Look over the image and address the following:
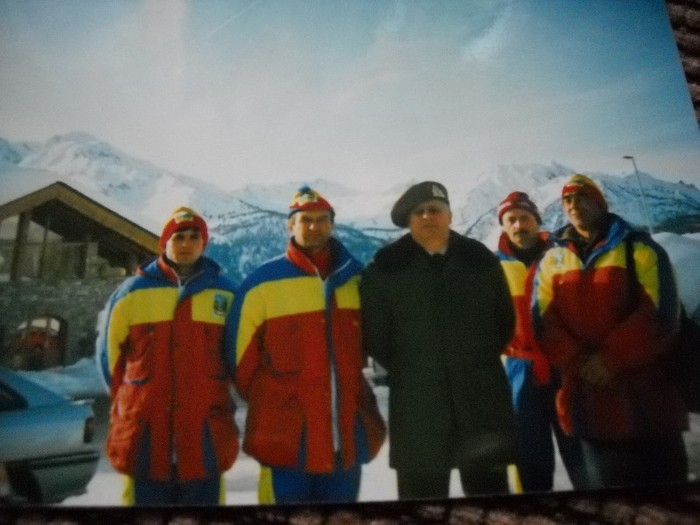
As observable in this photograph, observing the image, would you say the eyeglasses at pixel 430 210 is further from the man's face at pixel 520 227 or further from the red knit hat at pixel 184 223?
the red knit hat at pixel 184 223

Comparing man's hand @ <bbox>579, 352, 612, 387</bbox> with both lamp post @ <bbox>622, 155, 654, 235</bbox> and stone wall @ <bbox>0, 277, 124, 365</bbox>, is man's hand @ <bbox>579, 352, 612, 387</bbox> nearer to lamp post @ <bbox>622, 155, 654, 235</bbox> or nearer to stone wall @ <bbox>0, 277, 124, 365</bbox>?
lamp post @ <bbox>622, 155, 654, 235</bbox>

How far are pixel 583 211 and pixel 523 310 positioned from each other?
537 millimetres

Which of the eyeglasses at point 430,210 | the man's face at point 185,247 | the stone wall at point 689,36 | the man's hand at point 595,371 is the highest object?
the stone wall at point 689,36

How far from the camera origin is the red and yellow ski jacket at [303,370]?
149 centimetres

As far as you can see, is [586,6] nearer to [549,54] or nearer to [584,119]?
[549,54]

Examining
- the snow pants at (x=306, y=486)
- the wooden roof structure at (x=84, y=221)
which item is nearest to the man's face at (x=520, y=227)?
the snow pants at (x=306, y=486)

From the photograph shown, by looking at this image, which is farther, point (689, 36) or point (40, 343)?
point (689, 36)

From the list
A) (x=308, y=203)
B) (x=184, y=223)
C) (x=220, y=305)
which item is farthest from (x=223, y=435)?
(x=308, y=203)

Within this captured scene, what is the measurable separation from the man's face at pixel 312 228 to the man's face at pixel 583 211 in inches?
41.3

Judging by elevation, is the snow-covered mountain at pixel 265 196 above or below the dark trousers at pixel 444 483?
above

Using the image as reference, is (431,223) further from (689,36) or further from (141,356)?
(689,36)

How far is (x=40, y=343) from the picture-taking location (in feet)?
5.49

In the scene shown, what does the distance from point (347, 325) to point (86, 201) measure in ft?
4.46

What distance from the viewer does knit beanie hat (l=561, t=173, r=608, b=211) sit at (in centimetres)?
182
